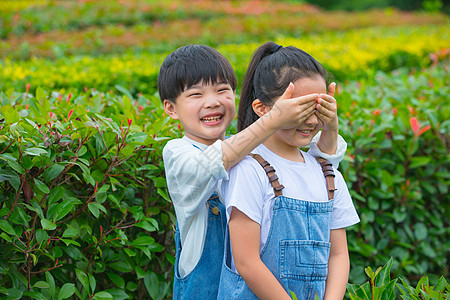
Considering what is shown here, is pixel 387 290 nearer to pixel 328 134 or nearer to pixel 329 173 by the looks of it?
pixel 329 173

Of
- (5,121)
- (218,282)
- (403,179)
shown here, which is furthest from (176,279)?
(403,179)

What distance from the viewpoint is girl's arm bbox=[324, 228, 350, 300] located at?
1.74 metres

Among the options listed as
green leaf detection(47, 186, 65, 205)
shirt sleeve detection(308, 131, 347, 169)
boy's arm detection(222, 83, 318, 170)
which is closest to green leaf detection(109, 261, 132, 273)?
green leaf detection(47, 186, 65, 205)

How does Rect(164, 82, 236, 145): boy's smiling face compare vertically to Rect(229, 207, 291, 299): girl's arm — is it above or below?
above

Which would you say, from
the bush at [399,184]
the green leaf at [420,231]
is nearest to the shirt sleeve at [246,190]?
the bush at [399,184]

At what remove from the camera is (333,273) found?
5.84 feet

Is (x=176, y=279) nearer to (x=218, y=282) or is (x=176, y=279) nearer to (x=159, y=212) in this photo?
(x=218, y=282)

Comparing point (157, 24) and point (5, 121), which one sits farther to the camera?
Answer: point (157, 24)

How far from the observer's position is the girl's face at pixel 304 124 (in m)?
1.66

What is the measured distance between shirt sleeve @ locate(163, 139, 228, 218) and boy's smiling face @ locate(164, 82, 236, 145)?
0.09 metres

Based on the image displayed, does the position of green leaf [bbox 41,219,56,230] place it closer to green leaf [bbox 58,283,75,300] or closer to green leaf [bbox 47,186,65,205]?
green leaf [bbox 47,186,65,205]

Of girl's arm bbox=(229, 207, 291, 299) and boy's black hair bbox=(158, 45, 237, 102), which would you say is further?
boy's black hair bbox=(158, 45, 237, 102)

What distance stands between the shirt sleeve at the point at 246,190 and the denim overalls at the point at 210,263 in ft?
0.43

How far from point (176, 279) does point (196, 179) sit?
0.48 m
